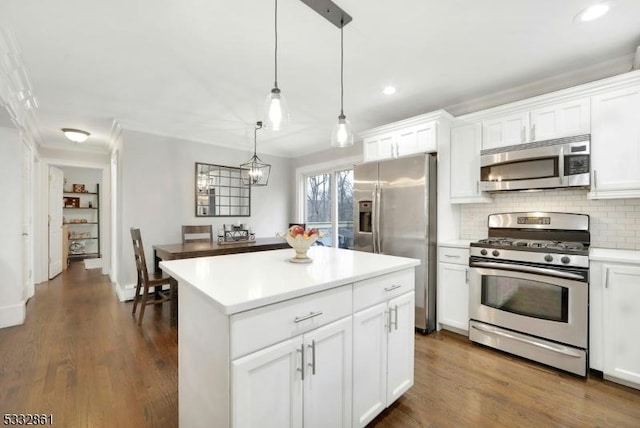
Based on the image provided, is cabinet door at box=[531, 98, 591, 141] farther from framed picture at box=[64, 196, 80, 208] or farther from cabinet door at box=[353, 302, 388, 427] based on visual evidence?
framed picture at box=[64, 196, 80, 208]

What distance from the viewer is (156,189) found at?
13.5 feet

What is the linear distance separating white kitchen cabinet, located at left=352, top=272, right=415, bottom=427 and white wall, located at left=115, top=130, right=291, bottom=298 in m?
3.62

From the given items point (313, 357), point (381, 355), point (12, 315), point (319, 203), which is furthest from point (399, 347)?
point (12, 315)

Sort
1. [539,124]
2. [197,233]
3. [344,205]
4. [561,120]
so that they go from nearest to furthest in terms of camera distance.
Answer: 1. [561,120]
2. [539,124]
3. [197,233]
4. [344,205]

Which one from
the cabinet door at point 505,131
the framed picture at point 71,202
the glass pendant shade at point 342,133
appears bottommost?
the framed picture at point 71,202

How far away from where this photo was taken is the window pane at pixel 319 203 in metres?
5.25

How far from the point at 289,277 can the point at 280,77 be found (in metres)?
1.96

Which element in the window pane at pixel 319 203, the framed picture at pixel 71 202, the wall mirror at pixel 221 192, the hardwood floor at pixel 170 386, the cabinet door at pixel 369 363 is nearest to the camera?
the cabinet door at pixel 369 363

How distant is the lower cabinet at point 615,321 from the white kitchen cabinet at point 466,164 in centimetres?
111

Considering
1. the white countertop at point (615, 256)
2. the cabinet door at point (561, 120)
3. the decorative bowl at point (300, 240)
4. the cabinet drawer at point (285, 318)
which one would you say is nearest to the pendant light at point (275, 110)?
the decorative bowl at point (300, 240)

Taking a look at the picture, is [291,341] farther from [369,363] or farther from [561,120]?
[561,120]

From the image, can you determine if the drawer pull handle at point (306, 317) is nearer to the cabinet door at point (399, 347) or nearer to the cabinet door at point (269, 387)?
the cabinet door at point (269, 387)

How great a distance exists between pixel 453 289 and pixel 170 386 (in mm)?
2588

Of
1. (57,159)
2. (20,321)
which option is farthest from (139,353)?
(57,159)
